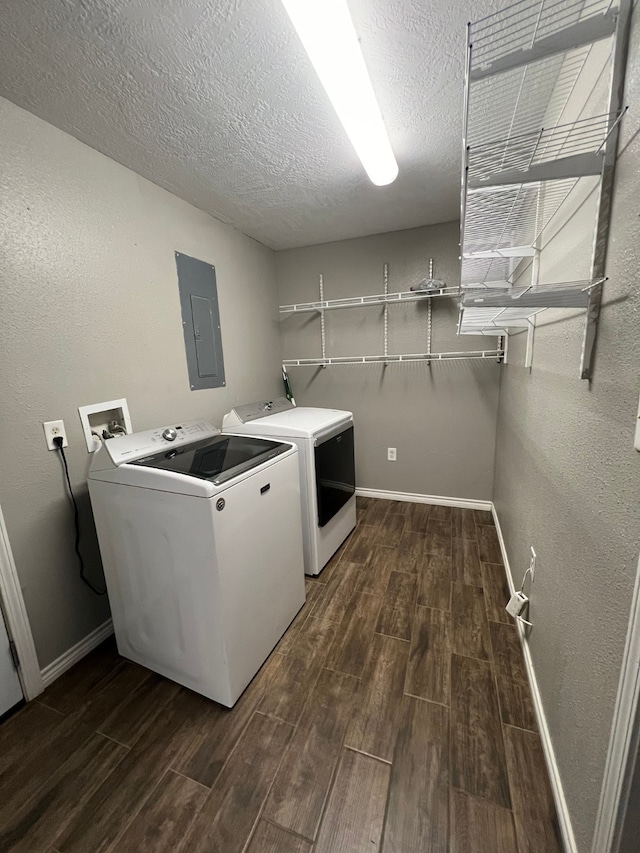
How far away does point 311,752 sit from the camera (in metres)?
1.15

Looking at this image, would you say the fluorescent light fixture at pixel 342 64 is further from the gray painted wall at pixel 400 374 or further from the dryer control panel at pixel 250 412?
the dryer control panel at pixel 250 412

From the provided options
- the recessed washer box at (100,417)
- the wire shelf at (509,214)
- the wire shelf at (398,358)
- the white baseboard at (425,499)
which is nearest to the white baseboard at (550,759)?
the white baseboard at (425,499)

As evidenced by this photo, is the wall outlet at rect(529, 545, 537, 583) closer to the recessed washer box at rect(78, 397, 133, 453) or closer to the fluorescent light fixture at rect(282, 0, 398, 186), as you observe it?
the fluorescent light fixture at rect(282, 0, 398, 186)

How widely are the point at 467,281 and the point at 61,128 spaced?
236cm

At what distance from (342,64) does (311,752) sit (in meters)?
2.13

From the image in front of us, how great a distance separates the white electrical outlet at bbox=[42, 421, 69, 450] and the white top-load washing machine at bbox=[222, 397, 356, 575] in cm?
90

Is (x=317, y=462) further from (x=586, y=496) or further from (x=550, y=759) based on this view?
(x=550, y=759)

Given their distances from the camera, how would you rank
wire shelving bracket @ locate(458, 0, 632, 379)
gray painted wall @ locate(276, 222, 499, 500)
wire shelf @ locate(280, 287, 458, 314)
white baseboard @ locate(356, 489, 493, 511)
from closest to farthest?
wire shelving bracket @ locate(458, 0, 632, 379), wire shelf @ locate(280, 287, 458, 314), gray painted wall @ locate(276, 222, 499, 500), white baseboard @ locate(356, 489, 493, 511)

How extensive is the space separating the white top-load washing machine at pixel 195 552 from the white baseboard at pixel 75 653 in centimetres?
19

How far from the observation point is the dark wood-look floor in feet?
3.16

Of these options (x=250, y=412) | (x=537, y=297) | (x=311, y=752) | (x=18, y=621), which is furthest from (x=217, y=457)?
(x=537, y=297)

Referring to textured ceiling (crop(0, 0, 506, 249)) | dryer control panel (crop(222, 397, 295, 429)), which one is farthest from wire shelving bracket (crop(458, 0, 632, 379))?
dryer control panel (crop(222, 397, 295, 429))

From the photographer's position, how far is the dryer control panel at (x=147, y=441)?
1.36 m

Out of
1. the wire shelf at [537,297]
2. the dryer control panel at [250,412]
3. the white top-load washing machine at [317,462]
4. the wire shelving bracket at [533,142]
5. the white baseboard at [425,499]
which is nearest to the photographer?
the wire shelving bracket at [533,142]
